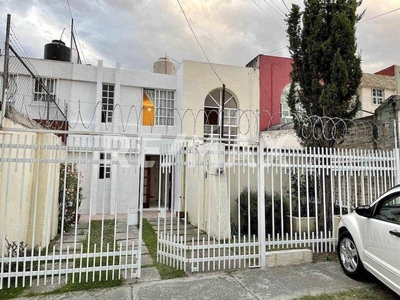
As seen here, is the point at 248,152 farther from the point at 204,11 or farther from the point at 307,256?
the point at 204,11

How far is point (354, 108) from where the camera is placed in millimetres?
6734

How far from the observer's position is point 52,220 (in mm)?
7199

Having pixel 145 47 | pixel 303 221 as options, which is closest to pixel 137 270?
pixel 303 221

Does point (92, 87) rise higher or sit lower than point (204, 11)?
lower

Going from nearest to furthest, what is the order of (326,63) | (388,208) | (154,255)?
(388,208) → (154,255) → (326,63)

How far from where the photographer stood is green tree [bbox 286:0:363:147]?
6.39 m

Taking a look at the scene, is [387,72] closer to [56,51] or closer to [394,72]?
[394,72]

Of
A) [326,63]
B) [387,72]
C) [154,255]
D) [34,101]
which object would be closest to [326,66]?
[326,63]

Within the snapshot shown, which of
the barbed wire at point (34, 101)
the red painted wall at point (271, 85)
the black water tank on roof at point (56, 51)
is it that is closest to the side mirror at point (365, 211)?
the barbed wire at point (34, 101)

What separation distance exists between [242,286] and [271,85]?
13.4 meters

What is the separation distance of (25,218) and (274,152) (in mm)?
5616

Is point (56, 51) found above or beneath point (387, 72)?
beneath

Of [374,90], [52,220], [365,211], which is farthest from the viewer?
[374,90]

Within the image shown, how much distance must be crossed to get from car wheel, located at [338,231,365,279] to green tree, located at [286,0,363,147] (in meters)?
2.57
